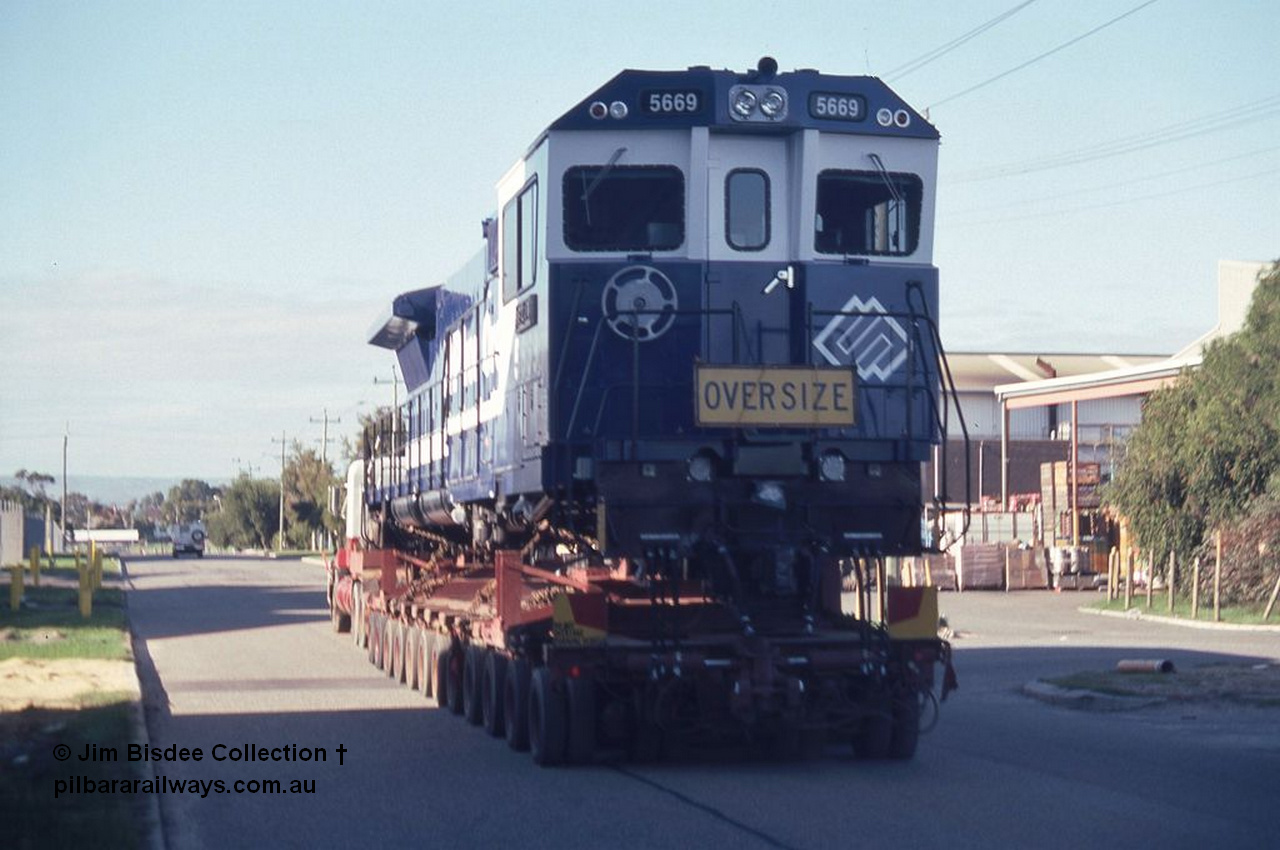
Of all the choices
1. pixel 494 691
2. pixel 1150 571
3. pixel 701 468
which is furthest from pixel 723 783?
pixel 1150 571

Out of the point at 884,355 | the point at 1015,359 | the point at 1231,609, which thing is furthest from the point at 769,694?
the point at 1015,359

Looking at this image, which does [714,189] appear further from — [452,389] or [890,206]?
[452,389]

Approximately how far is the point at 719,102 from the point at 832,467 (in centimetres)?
303

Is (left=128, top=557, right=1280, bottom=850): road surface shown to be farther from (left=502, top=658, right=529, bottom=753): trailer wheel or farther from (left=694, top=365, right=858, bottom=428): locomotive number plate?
(left=694, top=365, right=858, bottom=428): locomotive number plate

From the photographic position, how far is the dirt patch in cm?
1747

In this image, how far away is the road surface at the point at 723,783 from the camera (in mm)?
10391

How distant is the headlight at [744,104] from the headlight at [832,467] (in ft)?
9.08

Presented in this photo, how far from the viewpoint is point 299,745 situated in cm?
1482

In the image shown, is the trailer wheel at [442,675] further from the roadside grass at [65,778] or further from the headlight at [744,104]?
the headlight at [744,104]

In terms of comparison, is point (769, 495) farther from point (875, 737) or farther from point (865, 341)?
point (875, 737)

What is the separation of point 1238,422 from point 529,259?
23.9 metres

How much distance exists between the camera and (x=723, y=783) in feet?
41.1

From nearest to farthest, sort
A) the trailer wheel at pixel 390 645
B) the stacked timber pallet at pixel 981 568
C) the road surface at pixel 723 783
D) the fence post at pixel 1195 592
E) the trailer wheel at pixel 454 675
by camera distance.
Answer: the road surface at pixel 723 783
the trailer wheel at pixel 454 675
the trailer wheel at pixel 390 645
the fence post at pixel 1195 592
the stacked timber pallet at pixel 981 568

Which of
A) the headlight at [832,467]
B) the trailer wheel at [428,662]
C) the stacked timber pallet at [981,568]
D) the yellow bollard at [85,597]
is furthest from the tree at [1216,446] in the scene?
the headlight at [832,467]
